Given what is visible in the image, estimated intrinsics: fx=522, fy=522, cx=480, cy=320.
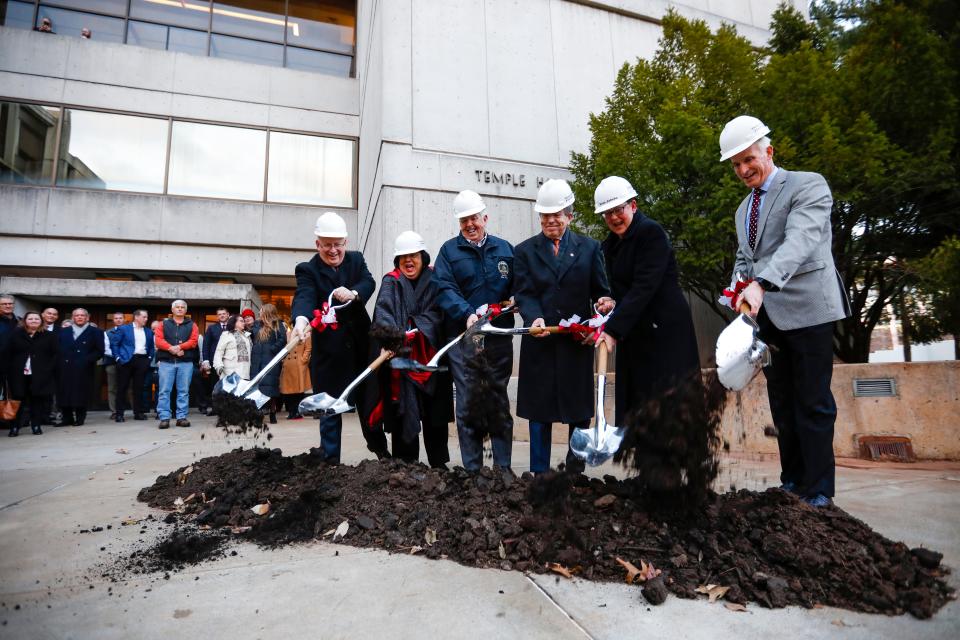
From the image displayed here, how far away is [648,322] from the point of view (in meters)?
3.25

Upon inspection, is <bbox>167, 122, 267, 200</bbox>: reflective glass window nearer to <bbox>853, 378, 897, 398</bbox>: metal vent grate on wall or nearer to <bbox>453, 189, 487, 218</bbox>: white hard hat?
<bbox>453, 189, 487, 218</bbox>: white hard hat

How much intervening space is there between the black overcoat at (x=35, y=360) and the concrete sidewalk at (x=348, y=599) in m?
6.25

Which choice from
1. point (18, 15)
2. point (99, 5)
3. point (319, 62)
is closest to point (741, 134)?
point (319, 62)

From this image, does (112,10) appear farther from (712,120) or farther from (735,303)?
(735,303)

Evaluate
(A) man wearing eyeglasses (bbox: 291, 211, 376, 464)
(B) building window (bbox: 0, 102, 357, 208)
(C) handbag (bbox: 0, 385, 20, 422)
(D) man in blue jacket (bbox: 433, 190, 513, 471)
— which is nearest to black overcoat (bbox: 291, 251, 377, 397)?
(A) man wearing eyeglasses (bbox: 291, 211, 376, 464)

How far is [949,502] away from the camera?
3.19 metres

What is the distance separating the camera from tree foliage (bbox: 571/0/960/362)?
253 inches

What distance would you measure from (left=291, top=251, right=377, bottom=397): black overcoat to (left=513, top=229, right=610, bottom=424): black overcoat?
1.29 m

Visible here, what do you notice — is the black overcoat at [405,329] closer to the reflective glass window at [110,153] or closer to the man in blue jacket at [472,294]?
the man in blue jacket at [472,294]

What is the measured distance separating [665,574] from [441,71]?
9.12m

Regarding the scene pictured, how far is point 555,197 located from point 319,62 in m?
14.1

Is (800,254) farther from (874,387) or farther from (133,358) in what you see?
(133,358)

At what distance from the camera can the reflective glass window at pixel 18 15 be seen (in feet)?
43.6

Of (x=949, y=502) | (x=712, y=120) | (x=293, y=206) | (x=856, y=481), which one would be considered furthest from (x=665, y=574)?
(x=293, y=206)
